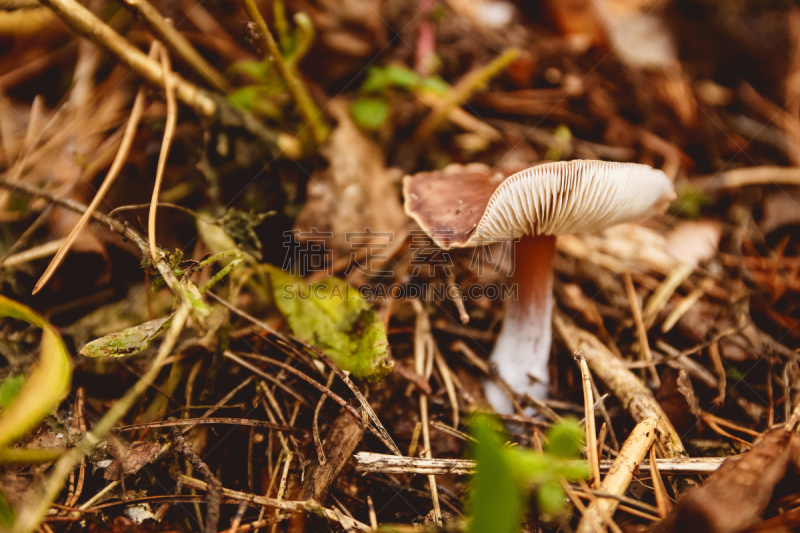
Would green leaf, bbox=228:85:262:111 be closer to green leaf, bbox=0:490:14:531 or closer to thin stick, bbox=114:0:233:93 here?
thin stick, bbox=114:0:233:93

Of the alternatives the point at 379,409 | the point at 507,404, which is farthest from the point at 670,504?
the point at 379,409

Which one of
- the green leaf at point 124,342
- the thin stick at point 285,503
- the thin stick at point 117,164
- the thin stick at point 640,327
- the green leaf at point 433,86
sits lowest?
the thin stick at point 285,503

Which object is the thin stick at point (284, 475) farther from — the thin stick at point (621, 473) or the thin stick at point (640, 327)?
the thin stick at point (640, 327)

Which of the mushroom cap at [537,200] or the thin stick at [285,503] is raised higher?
the mushroom cap at [537,200]

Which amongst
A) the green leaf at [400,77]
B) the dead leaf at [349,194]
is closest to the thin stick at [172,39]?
the dead leaf at [349,194]

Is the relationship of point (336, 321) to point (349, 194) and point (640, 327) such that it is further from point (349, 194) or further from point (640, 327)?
point (640, 327)

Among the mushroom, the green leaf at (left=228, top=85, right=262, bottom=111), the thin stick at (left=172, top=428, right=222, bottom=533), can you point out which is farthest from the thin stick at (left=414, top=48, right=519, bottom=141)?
the thin stick at (left=172, top=428, right=222, bottom=533)

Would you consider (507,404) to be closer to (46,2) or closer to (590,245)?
(590,245)
